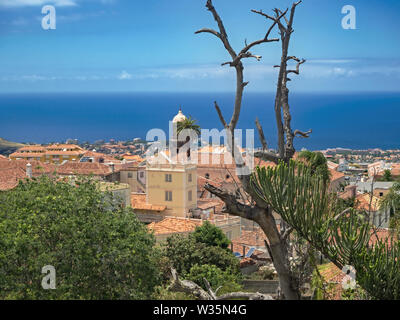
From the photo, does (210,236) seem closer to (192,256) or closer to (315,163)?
(192,256)

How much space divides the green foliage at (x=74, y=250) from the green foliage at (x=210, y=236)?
13328mm

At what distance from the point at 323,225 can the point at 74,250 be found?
7092mm

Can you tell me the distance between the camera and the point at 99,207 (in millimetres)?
15648

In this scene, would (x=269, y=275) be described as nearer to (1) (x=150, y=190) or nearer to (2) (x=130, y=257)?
(2) (x=130, y=257)

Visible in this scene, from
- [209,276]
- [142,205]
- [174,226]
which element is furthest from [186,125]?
[209,276]

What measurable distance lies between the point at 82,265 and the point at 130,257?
1281mm

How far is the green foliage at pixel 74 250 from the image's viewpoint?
12163 millimetres

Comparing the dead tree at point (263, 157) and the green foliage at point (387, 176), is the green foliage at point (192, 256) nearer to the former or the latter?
the dead tree at point (263, 157)

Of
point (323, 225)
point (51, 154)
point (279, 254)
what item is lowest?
point (279, 254)

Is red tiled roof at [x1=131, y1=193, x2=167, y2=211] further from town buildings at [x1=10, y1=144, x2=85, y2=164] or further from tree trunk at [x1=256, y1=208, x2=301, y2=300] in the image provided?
town buildings at [x1=10, y1=144, x2=85, y2=164]

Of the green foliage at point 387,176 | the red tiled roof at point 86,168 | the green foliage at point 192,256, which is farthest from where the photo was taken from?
the green foliage at point 387,176

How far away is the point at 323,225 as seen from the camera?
24.3ft

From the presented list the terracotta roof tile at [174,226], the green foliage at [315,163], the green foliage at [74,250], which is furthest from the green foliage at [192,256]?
the green foliage at [74,250]
